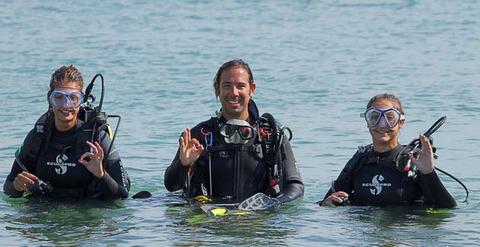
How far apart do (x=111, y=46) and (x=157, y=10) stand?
466 cm

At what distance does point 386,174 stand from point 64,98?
209 cm

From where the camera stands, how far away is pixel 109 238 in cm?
715

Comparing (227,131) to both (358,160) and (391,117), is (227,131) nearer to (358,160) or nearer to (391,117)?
(358,160)

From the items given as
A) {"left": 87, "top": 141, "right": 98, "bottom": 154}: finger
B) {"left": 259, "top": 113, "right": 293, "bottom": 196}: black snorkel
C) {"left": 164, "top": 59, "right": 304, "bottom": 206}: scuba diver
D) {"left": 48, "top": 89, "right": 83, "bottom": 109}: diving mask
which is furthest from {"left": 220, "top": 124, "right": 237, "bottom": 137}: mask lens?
{"left": 48, "top": 89, "right": 83, "bottom": 109}: diving mask

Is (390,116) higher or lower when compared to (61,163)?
higher

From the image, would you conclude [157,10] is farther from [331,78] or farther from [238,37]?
[331,78]

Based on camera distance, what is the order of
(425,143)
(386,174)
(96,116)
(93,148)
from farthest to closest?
(96,116)
(386,174)
(93,148)
(425,143)

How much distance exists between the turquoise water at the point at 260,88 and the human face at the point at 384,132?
1.38 feet

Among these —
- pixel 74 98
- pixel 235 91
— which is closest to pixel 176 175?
pixel 235 91

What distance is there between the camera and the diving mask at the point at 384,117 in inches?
285

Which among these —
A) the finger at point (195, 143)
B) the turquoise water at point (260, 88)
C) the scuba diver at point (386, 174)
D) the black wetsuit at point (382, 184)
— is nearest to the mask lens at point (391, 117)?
the scuba diver at point (386, 174)

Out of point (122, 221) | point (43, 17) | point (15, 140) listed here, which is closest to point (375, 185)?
point (122, 221)

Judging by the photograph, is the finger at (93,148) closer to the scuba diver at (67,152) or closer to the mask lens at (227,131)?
the scuba diver at (67,152)

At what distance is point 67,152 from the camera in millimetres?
7676
